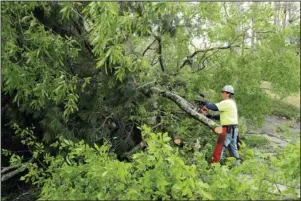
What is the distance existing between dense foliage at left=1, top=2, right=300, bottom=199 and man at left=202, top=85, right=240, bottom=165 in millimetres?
375

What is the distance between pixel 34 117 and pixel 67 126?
16.8 inches

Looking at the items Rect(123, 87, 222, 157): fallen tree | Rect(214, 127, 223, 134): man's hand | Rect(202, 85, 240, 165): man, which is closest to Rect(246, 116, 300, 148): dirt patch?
Rect(202, 85, 240, 165): man

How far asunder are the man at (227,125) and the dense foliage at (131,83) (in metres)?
0.38

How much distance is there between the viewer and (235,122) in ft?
14.6

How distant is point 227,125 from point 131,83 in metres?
1.32

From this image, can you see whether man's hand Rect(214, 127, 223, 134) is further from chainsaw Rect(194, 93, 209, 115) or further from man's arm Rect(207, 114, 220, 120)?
chainsaw Rect(194, 93, 209, 115)

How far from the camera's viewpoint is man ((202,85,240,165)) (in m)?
Result: 4.35

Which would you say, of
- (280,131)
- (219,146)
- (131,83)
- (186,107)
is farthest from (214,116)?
(280,131)

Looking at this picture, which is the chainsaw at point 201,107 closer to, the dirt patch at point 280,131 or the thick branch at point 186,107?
the thick branch at point 186,107

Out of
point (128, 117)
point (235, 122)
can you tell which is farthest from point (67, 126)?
point (235, 122)

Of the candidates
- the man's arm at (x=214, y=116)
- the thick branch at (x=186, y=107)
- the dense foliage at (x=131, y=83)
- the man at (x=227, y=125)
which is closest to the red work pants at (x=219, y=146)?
the man at (x=227, y=125)

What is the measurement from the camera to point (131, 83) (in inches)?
198

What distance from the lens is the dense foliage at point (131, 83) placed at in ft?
9.71

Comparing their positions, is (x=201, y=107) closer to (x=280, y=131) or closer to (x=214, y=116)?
(x=214, y=116)
